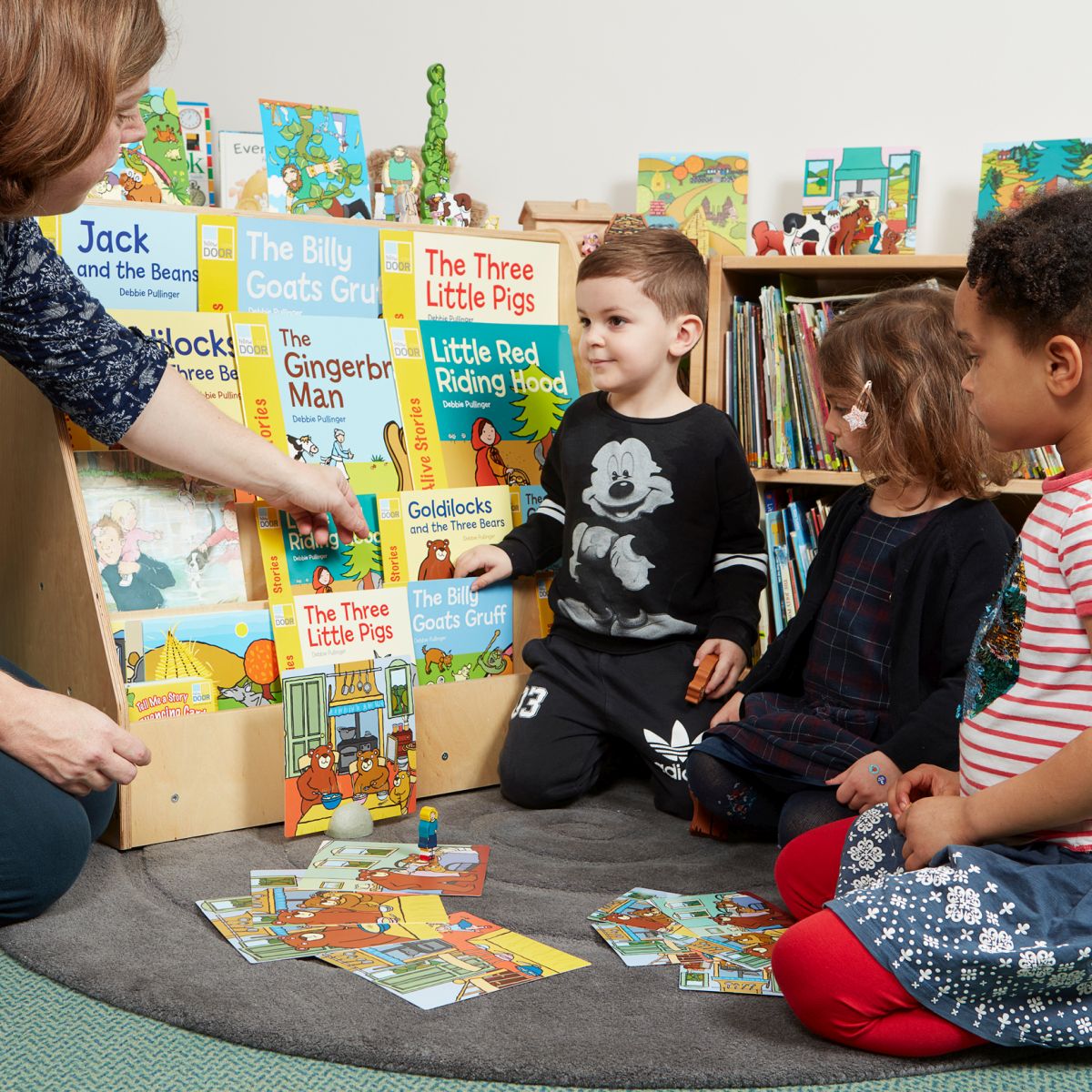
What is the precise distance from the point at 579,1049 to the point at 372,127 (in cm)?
208

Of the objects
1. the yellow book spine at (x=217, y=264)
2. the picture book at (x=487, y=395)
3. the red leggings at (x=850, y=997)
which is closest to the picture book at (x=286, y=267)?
the yellow book spine at (x=217, y=264)

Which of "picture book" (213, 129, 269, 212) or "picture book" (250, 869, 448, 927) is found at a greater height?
"picture book" (213, 129, 269, 212)

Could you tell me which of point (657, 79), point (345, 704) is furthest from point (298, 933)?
Answer: point (657, 79)

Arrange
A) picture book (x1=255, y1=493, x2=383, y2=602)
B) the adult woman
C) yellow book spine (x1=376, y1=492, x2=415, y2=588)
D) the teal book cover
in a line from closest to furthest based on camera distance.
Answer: the adult woman, picture book (x1=255, y1=493, x2=383, y2=602), yellow book spine (x1=376, y1=492, x2=415, y2=588), the teal book cover

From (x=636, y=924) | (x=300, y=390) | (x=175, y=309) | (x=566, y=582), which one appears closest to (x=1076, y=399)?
(x=636, y=924)

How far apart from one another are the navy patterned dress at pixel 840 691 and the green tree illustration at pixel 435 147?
980mm

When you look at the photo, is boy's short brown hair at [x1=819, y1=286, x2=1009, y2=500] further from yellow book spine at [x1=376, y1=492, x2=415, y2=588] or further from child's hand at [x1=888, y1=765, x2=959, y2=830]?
yellow book spine at [x1=376, y1=492, x2=415, y2=588]

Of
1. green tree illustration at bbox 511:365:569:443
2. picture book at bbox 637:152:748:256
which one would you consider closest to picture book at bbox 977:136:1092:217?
picture book at bbox 637:152:748:256

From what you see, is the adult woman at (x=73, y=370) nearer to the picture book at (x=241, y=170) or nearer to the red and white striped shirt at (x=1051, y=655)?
the picture book at (x=241, y=170)

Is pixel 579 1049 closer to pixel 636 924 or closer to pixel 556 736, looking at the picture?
pixel 636 924

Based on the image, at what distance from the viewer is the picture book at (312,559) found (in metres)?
1.80

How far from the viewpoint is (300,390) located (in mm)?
1867

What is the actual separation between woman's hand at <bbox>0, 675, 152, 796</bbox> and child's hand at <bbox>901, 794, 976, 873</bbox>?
803 mm

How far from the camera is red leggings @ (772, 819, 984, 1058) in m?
1.10
